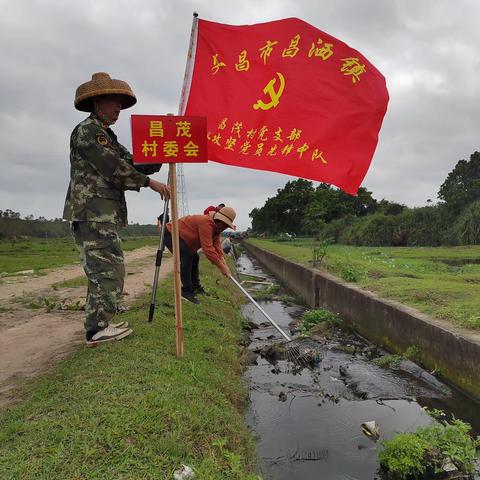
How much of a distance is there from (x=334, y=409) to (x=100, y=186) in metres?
3.47

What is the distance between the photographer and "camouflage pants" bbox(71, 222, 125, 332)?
13.5ft

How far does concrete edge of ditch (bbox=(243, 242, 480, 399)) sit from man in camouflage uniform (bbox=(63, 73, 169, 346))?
3705mm

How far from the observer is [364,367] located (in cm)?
609

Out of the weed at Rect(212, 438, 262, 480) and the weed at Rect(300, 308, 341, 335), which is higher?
the weed at Rect(212, 438, 262, 480)

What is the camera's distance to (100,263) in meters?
4.13

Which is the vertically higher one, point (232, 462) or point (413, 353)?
point (232, 462)

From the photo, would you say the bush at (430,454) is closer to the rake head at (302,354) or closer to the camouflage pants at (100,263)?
the rake head at (302,354)

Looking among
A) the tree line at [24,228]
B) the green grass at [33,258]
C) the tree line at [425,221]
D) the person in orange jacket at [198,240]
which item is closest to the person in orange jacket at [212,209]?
the person in orange jacket at [198,240]

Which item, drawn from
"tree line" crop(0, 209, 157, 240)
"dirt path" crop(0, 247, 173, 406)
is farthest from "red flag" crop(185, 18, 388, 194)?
"tree line" crop(0, 209, 157, 240)

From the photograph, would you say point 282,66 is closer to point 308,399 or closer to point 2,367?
point 308,399

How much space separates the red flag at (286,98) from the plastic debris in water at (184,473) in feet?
8.93

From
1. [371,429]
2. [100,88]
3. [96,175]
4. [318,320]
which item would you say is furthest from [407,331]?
[100,88]

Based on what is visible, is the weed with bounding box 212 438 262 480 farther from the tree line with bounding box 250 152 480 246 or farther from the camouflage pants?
the tree line with bounding box 250 152 480 246

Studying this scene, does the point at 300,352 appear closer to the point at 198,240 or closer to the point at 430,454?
the point at 198,240
